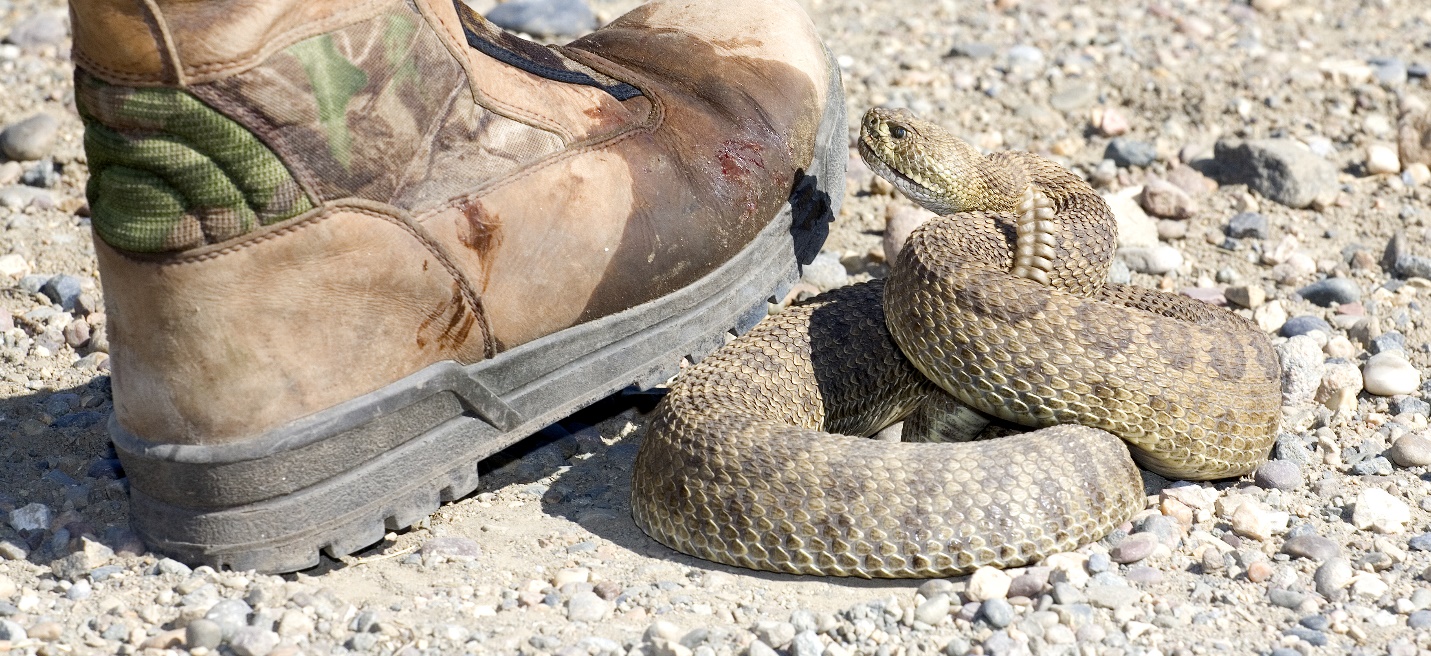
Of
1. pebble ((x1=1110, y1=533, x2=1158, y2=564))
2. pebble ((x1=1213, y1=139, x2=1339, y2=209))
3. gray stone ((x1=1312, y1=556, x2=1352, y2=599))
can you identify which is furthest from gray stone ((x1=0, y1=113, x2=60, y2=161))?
gray stone ((x1=1312, y1=556, x2=1352, y2=599))

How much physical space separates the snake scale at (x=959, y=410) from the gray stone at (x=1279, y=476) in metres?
0.06

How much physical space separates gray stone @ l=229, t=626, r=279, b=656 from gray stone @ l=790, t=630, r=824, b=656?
1.23m

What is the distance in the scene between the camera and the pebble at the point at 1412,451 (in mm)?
4219

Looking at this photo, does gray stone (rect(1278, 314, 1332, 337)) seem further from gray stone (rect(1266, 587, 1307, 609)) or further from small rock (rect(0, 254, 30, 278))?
small rock (rect(0, 254, 30, 278))

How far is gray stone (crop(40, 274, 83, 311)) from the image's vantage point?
5285 millimetres

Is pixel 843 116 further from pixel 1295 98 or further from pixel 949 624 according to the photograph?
pixel 1295 98

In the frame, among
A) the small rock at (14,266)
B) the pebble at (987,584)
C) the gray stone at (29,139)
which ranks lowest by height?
the pebble at (987,584)

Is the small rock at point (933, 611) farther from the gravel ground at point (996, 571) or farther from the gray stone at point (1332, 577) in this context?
the gray stone at point (1332, 577)

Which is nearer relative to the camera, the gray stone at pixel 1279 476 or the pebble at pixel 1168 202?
the gray stone at pixel 1279 476

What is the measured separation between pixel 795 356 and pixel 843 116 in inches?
38.4

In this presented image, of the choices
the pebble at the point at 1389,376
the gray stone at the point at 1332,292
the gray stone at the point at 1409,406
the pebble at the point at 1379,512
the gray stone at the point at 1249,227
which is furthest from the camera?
the gray stone at the point at 1249,227

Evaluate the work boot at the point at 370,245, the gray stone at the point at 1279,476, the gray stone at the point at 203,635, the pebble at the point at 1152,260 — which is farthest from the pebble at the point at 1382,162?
the gray stone at the point at 203,635

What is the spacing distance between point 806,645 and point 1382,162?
15.8ft

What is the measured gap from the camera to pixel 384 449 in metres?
3.75
